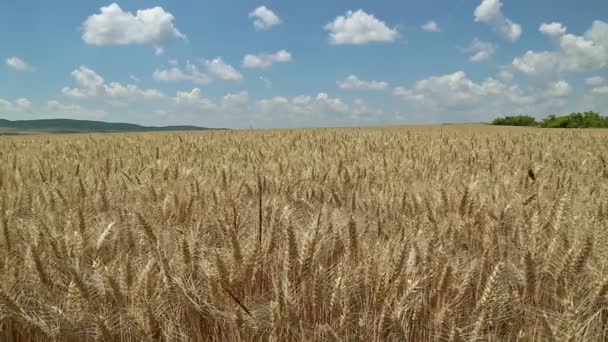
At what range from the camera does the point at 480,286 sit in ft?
3.45

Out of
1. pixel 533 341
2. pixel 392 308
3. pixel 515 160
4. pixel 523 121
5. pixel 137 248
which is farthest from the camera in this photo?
pixel 523 121

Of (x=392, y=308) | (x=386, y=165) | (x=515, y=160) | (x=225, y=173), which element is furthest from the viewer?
(x=515, y=160)

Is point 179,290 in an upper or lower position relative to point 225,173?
lower

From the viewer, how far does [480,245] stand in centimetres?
139

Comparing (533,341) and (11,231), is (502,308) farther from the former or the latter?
(11,231)

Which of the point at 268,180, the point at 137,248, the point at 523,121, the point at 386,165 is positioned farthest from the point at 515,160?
the point at 523,121

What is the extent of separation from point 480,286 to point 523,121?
48357mm

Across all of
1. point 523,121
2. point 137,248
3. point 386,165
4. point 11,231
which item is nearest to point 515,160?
point 386,165

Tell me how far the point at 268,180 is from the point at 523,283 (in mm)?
1635

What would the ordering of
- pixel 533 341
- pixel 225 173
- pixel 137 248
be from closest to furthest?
pixel 533 341, pixel 137 248, pixel 225 173

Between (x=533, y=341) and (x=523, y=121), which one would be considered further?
(x=523, y=121)

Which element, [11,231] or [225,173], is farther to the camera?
[225,173]

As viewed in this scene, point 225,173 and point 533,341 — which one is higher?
point 225,173

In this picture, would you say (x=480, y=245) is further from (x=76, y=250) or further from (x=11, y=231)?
(x=11, y=231)
